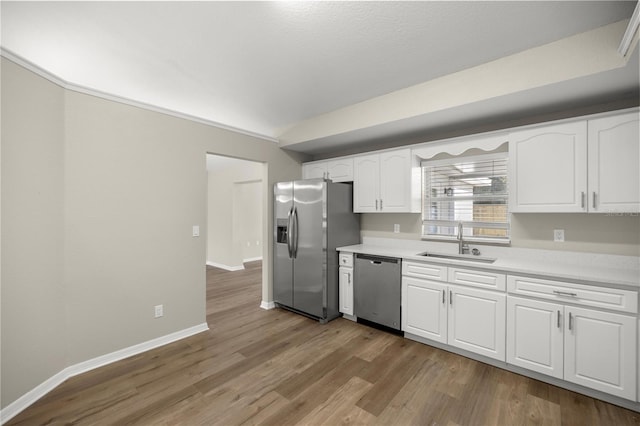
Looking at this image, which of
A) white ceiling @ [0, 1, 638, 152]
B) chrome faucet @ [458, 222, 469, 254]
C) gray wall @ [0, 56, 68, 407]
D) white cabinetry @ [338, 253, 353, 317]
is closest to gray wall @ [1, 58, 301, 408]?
gray wall @ [0, 56, 68, 407]

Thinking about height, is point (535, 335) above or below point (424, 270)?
below

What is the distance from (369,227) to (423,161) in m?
1.18

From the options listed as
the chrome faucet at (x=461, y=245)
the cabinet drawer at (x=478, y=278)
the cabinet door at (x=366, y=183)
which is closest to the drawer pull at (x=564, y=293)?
the cabinet drawer at (x=478, y=278)

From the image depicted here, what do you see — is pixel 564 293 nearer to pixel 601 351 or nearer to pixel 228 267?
pixel 601 351

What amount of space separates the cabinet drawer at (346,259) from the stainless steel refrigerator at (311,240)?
0.08 meters

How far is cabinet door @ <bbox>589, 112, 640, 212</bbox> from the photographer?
2119mm

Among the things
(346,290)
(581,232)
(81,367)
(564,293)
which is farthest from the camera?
(346,290)

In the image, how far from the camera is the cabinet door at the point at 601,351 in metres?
1.96

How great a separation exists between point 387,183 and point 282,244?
1681 mm

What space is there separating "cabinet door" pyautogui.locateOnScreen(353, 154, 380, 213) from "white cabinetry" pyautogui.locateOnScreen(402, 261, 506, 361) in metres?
0.98

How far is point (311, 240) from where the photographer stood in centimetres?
368

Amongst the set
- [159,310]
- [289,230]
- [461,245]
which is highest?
[289,230]

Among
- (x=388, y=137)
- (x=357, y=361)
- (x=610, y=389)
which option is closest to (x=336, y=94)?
(x=388, y=137)

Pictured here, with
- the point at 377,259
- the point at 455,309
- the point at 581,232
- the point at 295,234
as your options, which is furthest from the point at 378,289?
the point at 581,232
